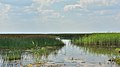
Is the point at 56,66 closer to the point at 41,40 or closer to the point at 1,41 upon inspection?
the point at 1,41

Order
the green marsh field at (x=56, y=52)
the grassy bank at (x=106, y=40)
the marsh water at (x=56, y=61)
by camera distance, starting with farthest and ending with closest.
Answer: the grassy bank at (x=106, y=40), the green marsh field at (x=56, y=52), the marsh water at (x=56, y=61)

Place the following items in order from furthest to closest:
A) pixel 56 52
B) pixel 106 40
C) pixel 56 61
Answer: pixel 106 40, pixel 56 52, pixel 56 61

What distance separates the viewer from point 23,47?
28.0 meters

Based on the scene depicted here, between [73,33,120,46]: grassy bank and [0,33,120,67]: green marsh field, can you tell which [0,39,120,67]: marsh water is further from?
[73,33,120,46]: grassy bank

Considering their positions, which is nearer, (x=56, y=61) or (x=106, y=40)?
(x=56, y=61)

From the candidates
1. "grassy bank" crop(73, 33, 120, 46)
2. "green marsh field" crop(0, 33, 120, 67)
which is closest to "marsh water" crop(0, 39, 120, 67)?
"green marsh field" crop(0, 33, 120, 67)

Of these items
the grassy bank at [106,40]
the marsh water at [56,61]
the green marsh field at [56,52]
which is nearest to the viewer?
the marsh water at [56,61]

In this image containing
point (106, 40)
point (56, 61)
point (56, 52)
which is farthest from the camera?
point (106, 40)

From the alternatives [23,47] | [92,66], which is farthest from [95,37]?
[92,66]

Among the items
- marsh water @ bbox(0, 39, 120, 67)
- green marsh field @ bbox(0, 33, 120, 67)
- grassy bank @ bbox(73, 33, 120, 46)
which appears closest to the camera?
marsh water @ bbox(0, 39, 120, 67)

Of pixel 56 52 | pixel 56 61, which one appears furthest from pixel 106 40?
pixel 56 61

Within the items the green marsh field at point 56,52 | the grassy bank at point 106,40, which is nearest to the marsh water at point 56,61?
the green marsh field at point 56,52

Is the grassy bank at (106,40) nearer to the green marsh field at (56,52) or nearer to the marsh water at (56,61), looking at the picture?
the green marsh field at (56,52)

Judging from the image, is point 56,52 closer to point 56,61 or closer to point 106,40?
point 56,61
